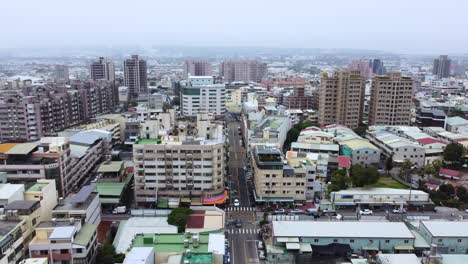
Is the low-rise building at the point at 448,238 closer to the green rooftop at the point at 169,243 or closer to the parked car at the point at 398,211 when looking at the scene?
the parked car at the point at 398,211

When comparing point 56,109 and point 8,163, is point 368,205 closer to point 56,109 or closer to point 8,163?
point 8,163

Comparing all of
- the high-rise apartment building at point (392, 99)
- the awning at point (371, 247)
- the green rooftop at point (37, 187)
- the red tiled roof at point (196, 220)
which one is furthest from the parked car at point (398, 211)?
the high-rise apartment building at point (392, 99)

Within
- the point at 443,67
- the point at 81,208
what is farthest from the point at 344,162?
the point at 443,67

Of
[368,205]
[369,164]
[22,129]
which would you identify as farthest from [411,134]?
[22,129]

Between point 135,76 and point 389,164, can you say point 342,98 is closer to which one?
point 389,164

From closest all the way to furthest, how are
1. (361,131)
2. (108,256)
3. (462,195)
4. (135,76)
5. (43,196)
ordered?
1. (108,256)
2. (43,196)
3. (462,195)
4. (361,131)
5. (135,76)
